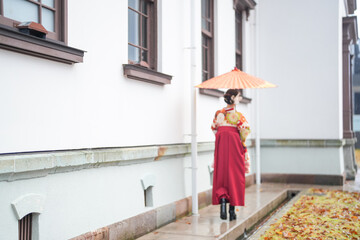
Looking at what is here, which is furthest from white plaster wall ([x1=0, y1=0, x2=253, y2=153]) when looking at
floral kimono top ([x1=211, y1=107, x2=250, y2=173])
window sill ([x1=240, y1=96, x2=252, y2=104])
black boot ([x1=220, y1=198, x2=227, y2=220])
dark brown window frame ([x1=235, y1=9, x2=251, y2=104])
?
dark brown window frame ([x1=235, y1=9, x2=251, y2=104])

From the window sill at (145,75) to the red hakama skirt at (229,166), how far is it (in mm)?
1112

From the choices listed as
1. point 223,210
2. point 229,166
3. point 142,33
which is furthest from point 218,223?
point 142,33

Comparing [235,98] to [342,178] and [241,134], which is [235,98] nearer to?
[241,134]

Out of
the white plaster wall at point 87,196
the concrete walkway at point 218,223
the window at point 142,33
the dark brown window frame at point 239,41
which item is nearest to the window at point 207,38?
the dark brown window frame at point 239,41

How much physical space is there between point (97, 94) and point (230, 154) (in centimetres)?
256

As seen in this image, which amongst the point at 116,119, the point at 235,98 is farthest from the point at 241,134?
the point at 116,119

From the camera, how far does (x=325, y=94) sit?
41.1 feet

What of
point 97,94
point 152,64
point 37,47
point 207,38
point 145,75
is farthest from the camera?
point 207,38

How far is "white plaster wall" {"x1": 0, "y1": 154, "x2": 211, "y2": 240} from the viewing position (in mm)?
4234

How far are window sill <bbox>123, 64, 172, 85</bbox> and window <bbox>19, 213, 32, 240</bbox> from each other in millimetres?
2251

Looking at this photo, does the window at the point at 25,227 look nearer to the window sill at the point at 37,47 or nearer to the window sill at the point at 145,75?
the window sill at the point at 37,47

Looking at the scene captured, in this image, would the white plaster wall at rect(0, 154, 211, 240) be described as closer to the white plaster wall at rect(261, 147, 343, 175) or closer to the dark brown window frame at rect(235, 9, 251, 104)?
the dark brown window frame at rect(235, 9, 251, 104)

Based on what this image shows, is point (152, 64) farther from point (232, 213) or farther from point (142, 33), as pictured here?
point (232, 213)

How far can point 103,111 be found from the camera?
5.61m
